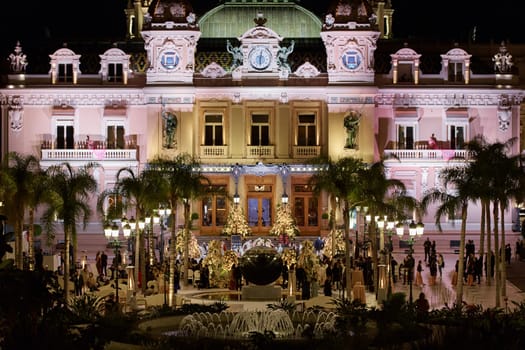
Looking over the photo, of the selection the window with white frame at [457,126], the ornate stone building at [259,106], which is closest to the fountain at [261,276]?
the ornate stone building at [259,106]

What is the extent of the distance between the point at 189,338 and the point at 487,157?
73.7ft

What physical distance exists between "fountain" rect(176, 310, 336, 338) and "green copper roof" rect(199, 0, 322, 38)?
48136mm

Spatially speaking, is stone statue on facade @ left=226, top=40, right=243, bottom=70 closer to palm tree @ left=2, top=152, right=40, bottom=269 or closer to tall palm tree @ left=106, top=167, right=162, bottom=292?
tall palm tree @ left=106, top=167, right=162, bottom=292

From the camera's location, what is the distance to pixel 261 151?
302 feet

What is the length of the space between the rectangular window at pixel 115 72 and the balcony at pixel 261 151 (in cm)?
976

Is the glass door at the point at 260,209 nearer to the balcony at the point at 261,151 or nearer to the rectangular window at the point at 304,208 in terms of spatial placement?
the rectangular window at the point at 304,208

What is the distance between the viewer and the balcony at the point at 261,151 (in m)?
91.9

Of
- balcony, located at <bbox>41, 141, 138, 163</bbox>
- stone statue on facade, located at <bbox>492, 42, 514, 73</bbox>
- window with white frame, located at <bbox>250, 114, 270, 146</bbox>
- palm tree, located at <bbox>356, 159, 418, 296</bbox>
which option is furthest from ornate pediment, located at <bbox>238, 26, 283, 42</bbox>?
palm tree, located at <bbox>356, 159, 418, 296</bbox>

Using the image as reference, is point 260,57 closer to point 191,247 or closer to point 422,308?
point 191,247

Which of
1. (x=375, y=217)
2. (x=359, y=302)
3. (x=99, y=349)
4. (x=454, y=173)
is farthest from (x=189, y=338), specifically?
(x=375, y=217)

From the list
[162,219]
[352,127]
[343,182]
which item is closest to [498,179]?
[343,182]

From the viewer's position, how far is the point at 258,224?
91125 mm

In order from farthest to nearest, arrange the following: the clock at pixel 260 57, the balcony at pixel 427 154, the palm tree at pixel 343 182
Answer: the balcony at pixel 427 154
the clock at pixel 260 57
the palm tree at pixel 343 182

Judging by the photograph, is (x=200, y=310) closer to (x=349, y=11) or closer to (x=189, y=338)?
(x=189, y=338)
